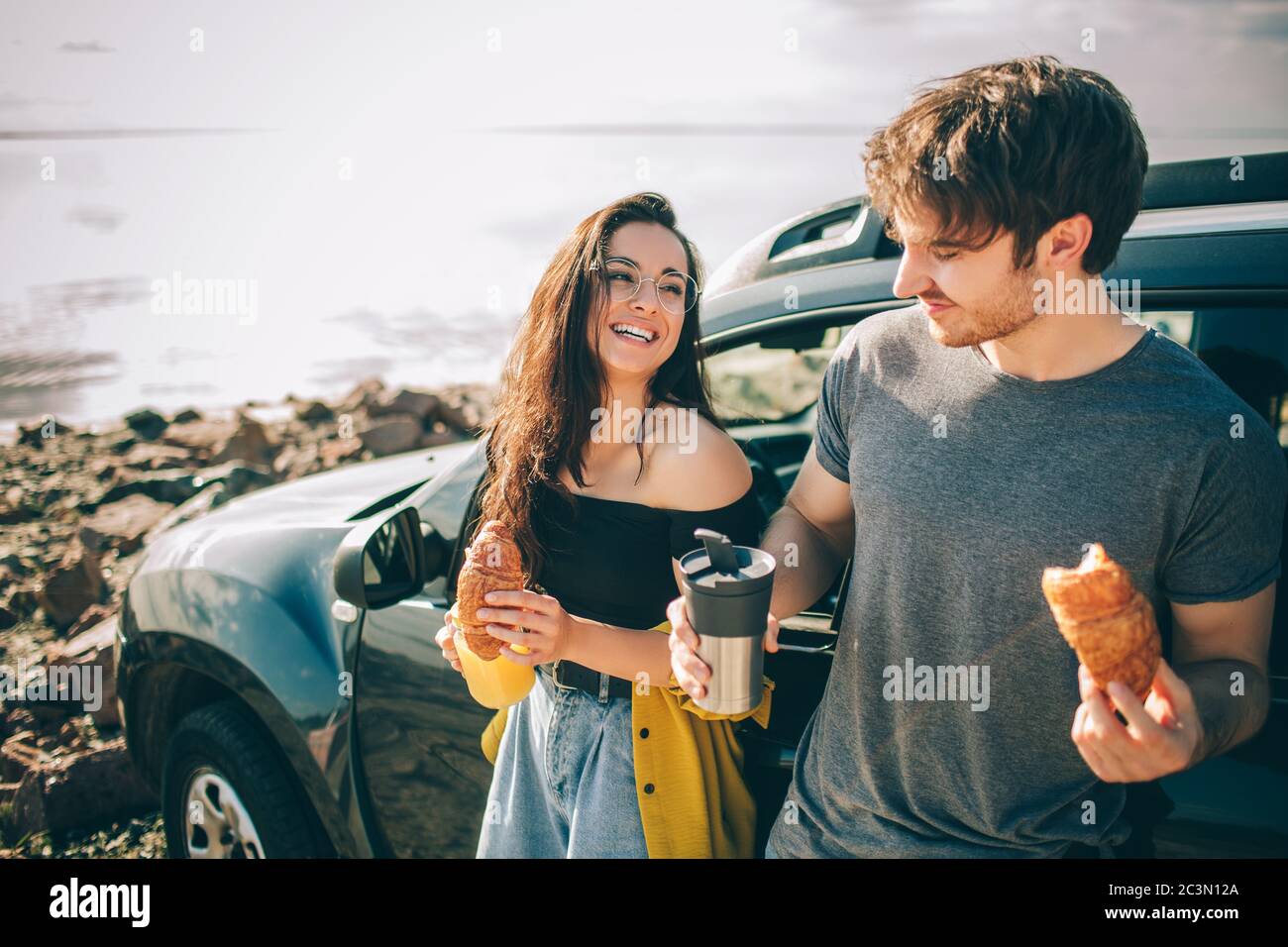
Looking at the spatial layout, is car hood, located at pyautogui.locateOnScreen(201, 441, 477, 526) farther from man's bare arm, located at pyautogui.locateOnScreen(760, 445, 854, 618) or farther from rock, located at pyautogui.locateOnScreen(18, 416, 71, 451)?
rock, located at pyautogui.locateOnScreen(18, 416, 71, 451)

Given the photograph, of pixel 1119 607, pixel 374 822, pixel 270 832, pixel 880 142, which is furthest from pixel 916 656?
pixel 270 832

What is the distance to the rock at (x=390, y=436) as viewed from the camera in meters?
7.37

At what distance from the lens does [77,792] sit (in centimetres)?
384

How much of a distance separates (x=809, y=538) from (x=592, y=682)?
51cm

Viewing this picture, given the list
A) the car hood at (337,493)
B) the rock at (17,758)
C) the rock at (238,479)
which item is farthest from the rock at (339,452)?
the car hood at (337,493)

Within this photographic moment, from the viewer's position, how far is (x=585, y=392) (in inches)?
82.3

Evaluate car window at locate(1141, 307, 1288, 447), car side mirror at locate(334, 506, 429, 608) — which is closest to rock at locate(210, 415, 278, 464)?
car side mirror at locate(334, 506, 429, 608)

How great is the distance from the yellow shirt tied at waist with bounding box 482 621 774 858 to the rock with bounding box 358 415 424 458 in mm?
5717

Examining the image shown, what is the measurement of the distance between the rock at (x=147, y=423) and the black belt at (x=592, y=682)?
802cm

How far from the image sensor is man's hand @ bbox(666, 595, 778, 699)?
1.60 m

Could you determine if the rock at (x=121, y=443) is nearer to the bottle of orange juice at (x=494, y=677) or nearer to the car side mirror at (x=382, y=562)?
the car side mirror at (x=382, y=562)

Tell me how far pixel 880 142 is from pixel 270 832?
2.30 metres
